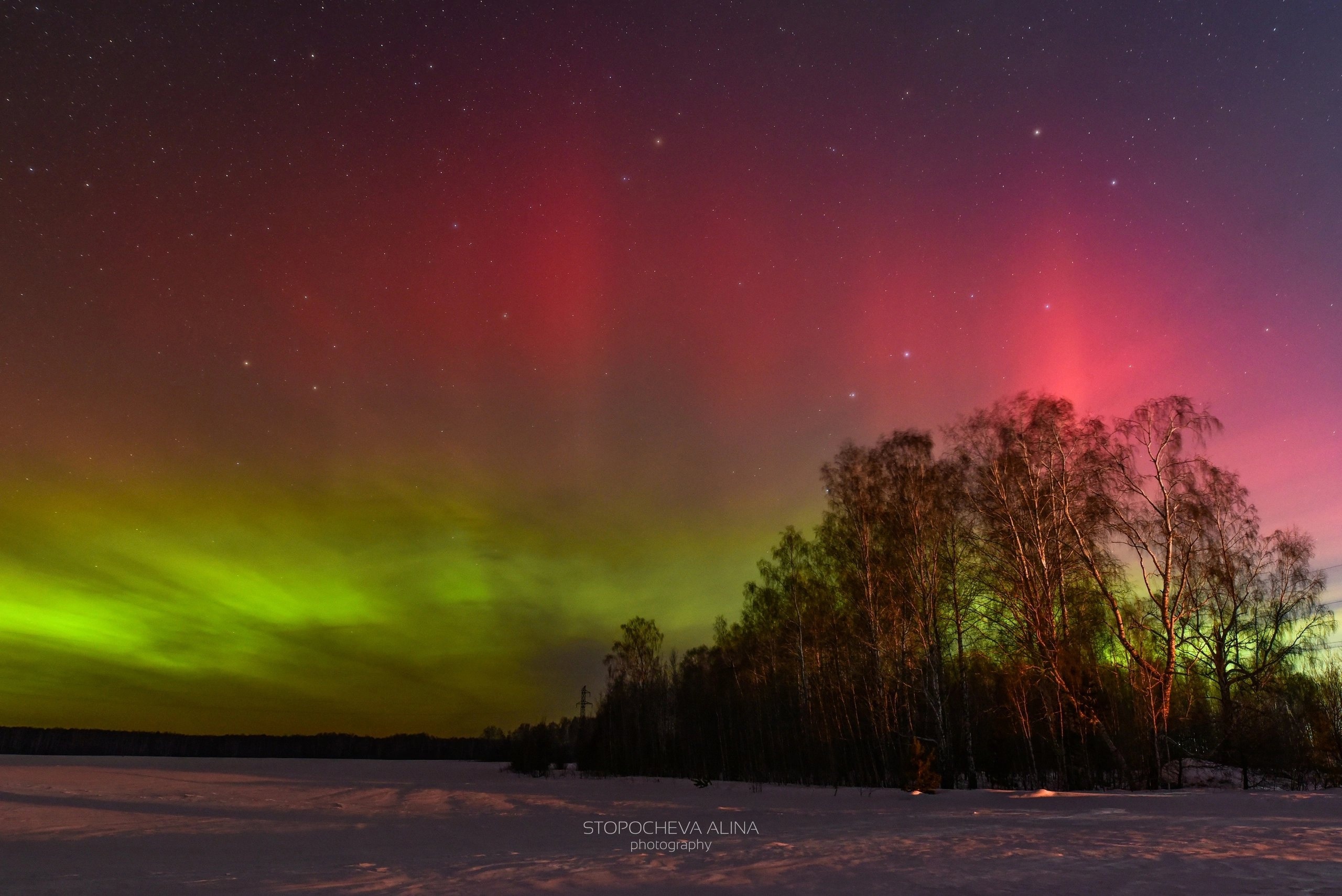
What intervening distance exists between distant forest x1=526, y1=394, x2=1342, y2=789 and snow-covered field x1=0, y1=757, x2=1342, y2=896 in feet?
14.9

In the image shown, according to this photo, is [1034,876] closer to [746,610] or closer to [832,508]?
[832,508]

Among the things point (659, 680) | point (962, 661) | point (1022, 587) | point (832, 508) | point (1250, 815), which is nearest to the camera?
point (1250, 815)

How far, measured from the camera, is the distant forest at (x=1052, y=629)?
22531 mm

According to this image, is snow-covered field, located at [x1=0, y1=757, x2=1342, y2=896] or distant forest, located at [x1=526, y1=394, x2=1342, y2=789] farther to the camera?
distant forest, located at [x1=526, y1=394, x2=1342, y2=789]

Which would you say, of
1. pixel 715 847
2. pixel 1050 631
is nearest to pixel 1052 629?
pixel 1050 631

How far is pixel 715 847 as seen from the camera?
38.2 feet

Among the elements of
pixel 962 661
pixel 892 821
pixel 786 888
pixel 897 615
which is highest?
pixel 897 615

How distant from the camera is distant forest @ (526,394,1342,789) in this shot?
73.9 feet

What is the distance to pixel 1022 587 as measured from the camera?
79.6 ft

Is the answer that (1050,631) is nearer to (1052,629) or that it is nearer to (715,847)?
(1052,629)

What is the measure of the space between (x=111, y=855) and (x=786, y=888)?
12.8 metres

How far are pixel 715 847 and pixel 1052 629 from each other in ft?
55.6

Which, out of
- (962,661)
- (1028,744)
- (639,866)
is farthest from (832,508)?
(639,866)

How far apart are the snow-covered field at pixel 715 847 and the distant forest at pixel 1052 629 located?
4527mm
